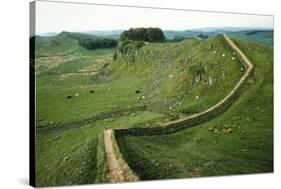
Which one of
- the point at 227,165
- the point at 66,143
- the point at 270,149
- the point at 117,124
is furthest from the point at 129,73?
the point at 270,149

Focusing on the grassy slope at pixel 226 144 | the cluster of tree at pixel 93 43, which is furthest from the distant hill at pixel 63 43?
the grassy slope at pixel 226 144

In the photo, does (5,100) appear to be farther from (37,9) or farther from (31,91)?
(37,9)

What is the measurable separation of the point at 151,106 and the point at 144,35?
76 cm

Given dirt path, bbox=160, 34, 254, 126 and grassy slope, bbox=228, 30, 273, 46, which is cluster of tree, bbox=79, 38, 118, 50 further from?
grassy slope, bbox=228, 30, 273, 46

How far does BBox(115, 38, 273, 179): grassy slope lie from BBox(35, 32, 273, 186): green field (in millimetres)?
11

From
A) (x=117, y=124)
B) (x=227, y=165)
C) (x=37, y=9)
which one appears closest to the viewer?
(x=37, y=9)

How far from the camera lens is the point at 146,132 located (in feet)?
18.6

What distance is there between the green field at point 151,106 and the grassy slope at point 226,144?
1cm

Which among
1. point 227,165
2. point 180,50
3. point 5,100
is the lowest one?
point 227,165

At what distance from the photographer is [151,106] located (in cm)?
574

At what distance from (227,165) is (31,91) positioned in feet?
7.59

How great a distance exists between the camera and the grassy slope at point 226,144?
5.58m

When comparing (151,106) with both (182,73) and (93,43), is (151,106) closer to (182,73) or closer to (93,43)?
(182,73)

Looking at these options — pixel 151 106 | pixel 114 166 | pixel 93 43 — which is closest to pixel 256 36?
pixel 151 106
